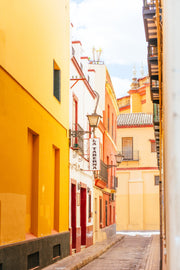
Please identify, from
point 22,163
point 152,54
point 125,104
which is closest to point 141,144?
point 125,104

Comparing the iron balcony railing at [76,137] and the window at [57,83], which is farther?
the iron balcony railing at [76,137]

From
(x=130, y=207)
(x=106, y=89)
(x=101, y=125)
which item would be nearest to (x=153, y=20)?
(x=101, y=125)

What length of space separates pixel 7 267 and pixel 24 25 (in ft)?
15.8

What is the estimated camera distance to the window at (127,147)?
41375 mm

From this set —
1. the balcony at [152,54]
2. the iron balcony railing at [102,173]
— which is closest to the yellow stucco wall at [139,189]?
the iron balcony railing at [102,173]

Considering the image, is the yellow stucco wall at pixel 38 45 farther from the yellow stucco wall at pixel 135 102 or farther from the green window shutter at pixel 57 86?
the yellow stucco wall at pixel 135 102

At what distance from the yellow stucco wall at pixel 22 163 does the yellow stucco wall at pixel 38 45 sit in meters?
0.35

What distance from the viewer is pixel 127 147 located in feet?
137

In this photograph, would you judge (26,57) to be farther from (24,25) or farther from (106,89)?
(106,89)

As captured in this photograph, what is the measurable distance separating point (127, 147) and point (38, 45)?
3086 centimetres

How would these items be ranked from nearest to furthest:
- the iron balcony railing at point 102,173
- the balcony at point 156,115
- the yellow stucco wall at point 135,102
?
the balcony at point 156,115, the iron balcony railing at point 102,173, the yellow stucco wall at point 135,102

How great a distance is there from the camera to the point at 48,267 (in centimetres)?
1132

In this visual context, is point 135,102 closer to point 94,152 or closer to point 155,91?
point 94,152

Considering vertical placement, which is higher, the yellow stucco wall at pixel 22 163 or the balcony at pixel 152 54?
the balcony at pixel 152 54
